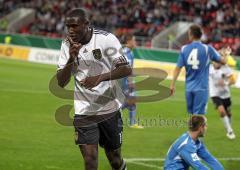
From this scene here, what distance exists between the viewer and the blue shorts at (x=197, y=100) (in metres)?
12.5

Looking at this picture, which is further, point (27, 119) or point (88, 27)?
point (27, 119)

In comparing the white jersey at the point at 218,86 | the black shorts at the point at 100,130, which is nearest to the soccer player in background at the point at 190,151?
the black shorts at the point at 100,130

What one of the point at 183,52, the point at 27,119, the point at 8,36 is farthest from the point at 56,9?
the point at 183,52

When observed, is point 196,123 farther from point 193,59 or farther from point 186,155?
point 193,59

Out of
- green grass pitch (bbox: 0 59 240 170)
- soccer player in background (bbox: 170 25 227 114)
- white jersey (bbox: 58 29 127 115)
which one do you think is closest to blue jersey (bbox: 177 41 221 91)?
soccer player in background (bbox: 170 25 227 114)

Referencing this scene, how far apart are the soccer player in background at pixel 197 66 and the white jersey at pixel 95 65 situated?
15.0 feet

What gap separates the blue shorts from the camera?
1253 cm

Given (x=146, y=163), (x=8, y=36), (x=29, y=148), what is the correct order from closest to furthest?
(x=146, y=163), (x=29, y=148), (x=8, y=36)

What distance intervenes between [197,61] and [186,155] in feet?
14.4

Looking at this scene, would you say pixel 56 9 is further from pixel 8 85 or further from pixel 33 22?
pixel 8 85

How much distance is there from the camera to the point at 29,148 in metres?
12.3

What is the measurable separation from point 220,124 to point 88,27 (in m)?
10.0

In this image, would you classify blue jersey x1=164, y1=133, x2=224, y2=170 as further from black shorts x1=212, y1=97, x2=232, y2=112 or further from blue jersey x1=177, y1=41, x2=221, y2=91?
black shorts x1=212, y1=97, x2=232, y2=112

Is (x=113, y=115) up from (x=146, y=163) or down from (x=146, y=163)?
up
